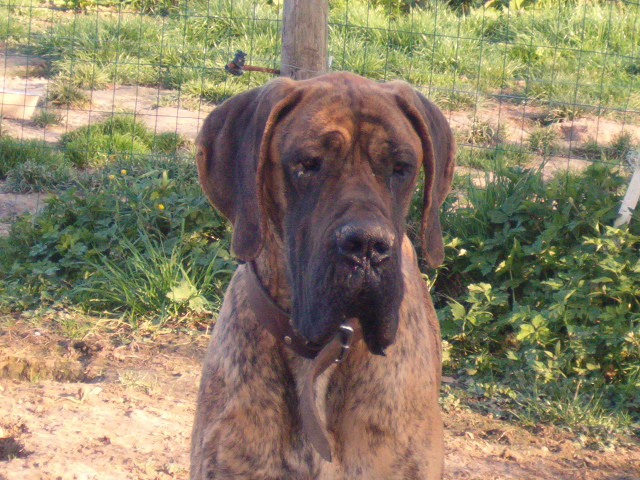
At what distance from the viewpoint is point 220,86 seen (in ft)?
28.5

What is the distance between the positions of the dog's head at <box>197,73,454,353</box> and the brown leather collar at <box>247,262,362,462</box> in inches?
2.4

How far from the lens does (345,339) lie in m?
2.45

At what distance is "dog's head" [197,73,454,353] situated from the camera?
88.7 inches

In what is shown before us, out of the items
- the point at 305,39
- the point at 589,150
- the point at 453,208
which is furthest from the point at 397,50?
the point at 305,39

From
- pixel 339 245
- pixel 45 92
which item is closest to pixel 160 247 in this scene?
pixel 339 245

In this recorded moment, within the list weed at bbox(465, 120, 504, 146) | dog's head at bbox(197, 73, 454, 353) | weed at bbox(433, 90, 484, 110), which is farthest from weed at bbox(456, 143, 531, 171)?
dog's head at bbox(197, 73, 454, 353)

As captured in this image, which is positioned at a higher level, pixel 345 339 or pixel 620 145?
pixel 345 339

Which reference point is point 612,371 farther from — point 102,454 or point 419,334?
point 102,454

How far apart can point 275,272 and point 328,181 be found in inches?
15.4

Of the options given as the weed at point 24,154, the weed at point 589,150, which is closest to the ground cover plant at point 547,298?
the weed at point 589,150

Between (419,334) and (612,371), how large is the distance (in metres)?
2.03

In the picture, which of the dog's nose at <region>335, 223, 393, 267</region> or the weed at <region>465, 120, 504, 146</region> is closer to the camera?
the dog's nose at <region>335, 223, 393, 267</region>

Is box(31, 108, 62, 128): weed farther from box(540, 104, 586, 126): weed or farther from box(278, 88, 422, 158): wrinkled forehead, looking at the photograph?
box(278, 88, 422, 158): wrinkled forehead

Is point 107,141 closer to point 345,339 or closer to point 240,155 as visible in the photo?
point 240,155
